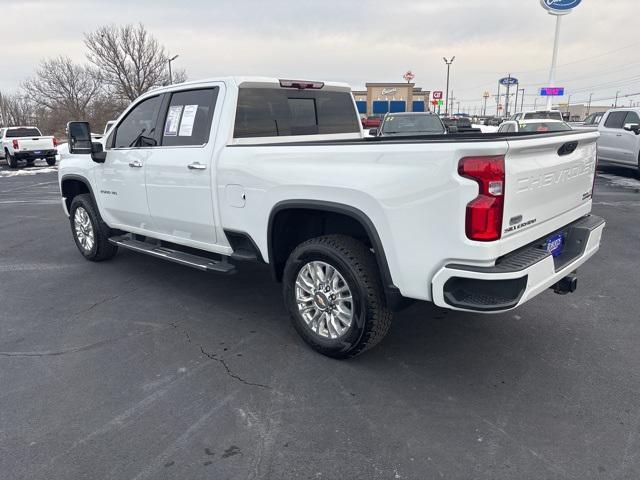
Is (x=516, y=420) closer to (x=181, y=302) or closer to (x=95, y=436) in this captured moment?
(x=95, y=436)

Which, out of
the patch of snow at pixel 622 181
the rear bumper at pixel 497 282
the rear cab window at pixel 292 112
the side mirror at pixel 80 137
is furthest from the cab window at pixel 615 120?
the side mirror at pixel 80 137

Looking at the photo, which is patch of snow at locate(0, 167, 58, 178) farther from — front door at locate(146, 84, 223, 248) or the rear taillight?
the rear taillight

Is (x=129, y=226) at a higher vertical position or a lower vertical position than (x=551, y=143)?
lower

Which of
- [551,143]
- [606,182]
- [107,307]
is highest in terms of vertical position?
[551,143]

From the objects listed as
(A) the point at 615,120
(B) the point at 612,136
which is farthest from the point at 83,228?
(A) the point at 615,120

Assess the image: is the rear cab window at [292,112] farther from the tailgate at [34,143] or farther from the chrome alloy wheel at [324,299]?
the tailgate at [34,143]

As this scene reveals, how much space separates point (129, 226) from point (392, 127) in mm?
10001

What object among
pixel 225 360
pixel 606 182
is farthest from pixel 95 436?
pixel 606 182

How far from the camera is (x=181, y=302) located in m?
4.83

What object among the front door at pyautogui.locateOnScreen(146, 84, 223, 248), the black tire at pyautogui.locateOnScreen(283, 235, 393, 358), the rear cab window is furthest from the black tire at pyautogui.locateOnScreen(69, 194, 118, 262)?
the black tire at pyautogui.locateOnScreen(283, 235, 393, 358)

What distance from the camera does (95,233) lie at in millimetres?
6020

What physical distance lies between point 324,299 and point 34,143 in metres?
22.3

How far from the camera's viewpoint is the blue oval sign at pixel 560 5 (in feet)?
111

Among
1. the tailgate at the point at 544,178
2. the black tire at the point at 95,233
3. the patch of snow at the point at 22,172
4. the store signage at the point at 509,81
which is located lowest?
the patch of snow at the point at 22,172
